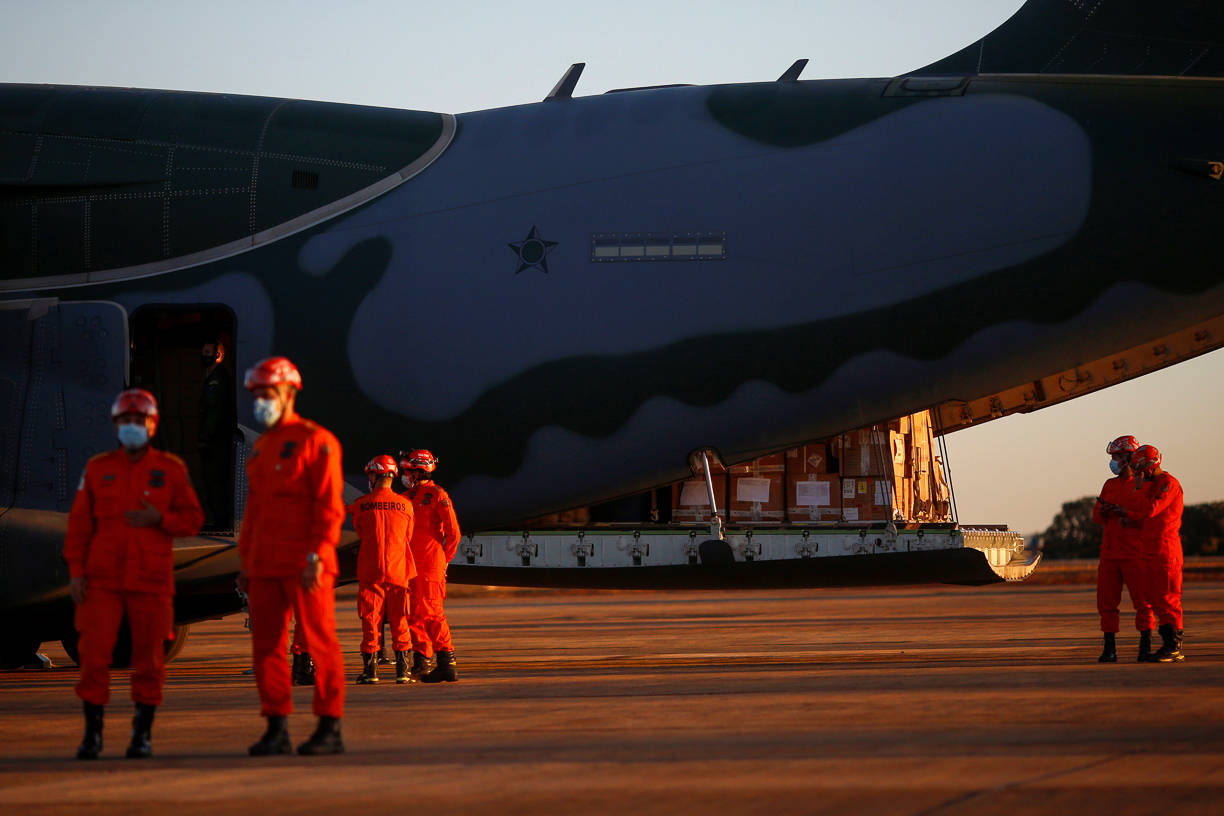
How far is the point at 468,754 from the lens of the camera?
7859 millimetres

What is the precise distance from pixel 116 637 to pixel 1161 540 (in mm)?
9926

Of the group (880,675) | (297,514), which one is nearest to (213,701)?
(297,514)

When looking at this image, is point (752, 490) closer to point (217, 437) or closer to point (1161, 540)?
point (1161, 540)

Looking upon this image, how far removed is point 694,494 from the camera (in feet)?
44.7

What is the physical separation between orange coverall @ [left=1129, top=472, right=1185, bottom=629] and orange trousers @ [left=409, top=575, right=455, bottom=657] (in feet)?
21.8

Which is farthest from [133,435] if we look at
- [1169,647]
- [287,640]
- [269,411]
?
[1169,647]

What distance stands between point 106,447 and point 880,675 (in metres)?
7.02

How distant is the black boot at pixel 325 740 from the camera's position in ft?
25.8

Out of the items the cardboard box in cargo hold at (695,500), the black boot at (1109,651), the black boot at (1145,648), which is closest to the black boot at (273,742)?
the cardboard box in cargo hold at (695,500)

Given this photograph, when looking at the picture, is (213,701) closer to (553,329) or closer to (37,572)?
(37,572)

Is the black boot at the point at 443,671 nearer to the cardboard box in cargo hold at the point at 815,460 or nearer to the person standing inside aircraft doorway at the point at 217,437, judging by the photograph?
the person standing inside aircraft doorway at the point at 217,437

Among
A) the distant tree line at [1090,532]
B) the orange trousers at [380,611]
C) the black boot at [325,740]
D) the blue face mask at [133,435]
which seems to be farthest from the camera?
the distant tree line at [1090,532]

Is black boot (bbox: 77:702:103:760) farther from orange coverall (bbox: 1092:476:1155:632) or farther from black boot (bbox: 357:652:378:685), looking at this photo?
orange coverall (bbox: 1092:476:1155:632)

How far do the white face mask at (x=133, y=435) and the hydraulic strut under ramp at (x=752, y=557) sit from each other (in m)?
5.53
